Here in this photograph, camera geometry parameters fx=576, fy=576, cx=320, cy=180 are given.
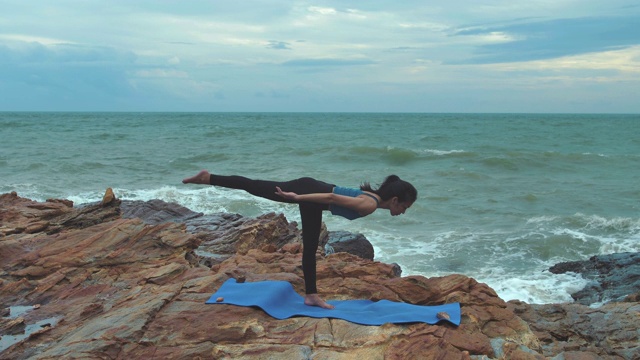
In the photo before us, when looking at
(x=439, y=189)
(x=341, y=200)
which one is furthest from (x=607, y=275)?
(x=439, y=189)

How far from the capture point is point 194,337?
203 inches

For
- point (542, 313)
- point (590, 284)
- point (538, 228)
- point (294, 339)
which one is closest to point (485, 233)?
point (538, 228)

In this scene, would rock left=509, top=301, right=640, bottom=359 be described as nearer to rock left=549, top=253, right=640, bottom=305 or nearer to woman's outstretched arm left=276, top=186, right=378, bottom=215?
woman's outstretched arm left=276, top=186, right=378, bottom=215

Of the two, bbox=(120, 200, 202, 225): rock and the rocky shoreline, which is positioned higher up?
the rocky shoreline

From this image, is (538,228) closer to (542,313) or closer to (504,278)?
(504,278)

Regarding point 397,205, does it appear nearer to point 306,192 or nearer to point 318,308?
point 306,192

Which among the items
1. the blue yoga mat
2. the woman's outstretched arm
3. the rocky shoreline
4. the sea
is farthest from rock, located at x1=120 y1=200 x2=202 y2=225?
the woman's outstretched arm

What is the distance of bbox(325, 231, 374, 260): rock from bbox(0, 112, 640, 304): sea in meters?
1.16

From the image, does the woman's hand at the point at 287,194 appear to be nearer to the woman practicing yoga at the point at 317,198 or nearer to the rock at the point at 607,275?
the woman practicing yoga at the point at 317,198

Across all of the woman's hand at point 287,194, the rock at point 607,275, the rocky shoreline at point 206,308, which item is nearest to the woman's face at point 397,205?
the woman's hand at point 287,194

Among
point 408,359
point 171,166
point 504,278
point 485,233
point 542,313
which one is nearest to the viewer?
point 408,359

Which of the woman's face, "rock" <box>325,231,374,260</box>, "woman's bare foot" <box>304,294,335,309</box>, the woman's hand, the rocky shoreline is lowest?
"rock" <box>325,231,374,260</box>

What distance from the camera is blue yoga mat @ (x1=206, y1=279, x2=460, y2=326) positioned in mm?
5402

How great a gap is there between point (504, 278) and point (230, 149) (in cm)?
3100
